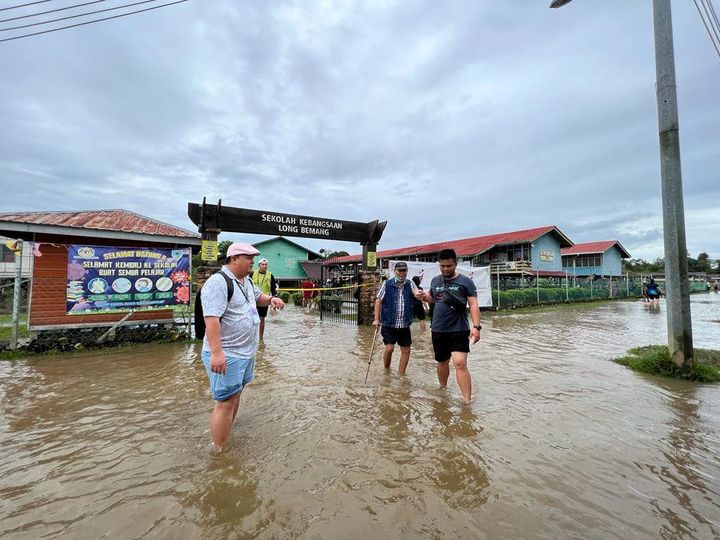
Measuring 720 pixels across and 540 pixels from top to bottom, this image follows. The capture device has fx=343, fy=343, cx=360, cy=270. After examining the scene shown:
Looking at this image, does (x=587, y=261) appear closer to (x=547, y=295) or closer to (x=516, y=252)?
(x=516, y=252)

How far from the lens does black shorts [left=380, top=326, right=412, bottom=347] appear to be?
5.41 m

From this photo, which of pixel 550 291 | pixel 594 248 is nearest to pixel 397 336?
pixel 550 291

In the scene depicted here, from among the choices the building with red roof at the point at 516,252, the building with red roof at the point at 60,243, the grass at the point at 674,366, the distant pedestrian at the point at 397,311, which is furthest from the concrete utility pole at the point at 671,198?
the building with red roof at the point at 516,252

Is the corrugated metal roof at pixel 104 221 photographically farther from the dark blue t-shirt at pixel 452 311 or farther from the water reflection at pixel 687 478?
the water reflection at pixel 687 478

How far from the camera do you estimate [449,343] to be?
4.41 m

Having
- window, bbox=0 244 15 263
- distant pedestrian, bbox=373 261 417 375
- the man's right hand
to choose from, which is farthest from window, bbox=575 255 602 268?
window, bbox=0 244 15 263

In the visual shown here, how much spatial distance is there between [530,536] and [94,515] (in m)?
2.81

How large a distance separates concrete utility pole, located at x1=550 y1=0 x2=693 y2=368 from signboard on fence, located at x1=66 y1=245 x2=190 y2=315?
10.1 meters

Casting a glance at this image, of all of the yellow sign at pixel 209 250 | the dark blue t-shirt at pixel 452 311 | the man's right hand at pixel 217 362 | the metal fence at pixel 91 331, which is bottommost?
the metal fence at pixel 91 331

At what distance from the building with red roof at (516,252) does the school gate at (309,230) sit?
16.4 m

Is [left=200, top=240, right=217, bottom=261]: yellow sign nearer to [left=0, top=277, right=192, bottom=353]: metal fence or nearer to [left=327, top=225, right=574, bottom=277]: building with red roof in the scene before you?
[left=0, top=277, right=192, bottom=353]: metal fence

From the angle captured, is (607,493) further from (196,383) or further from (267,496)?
(196,383)

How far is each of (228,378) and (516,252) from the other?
32.9 m

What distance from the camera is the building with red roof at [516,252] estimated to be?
29.9 metres
